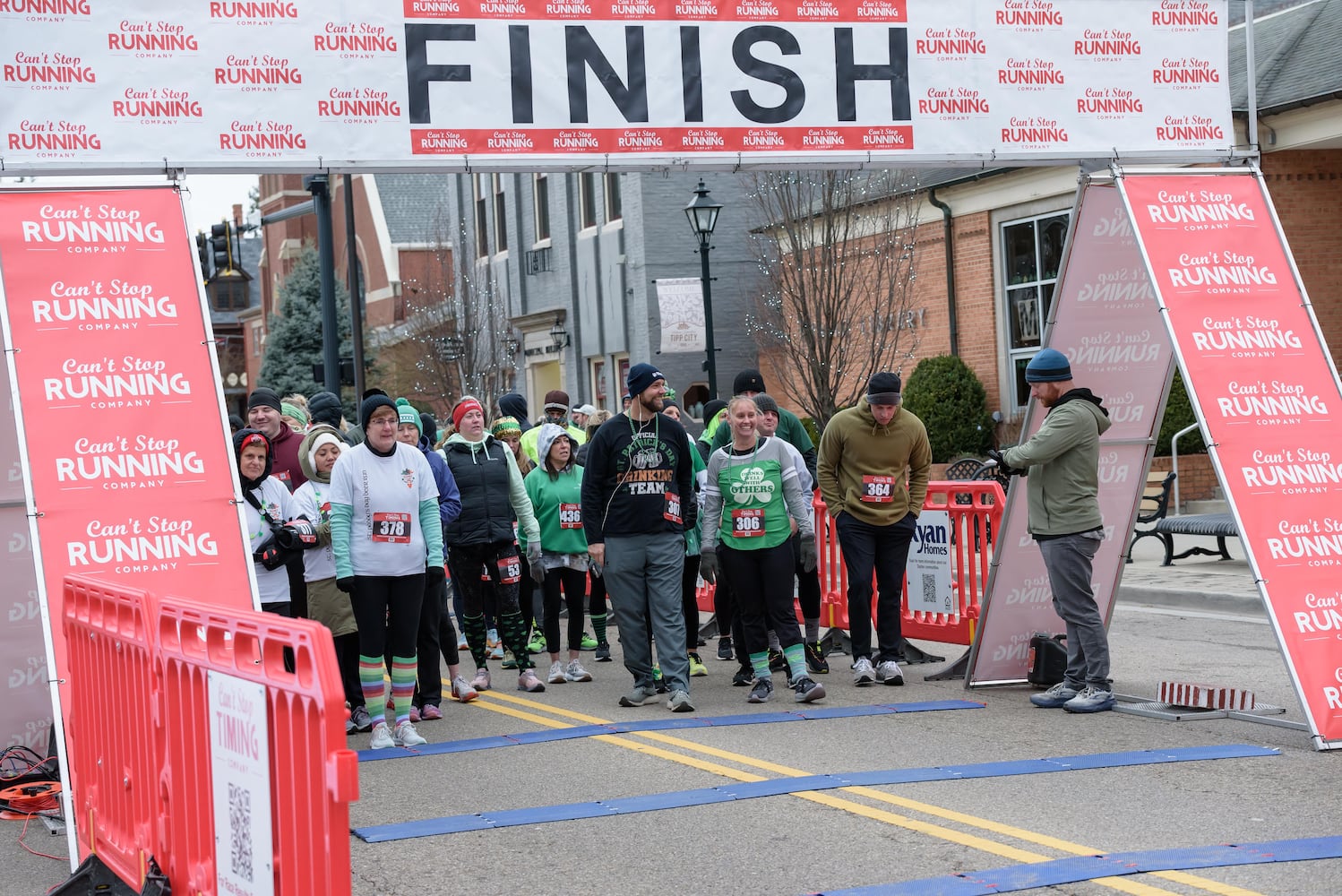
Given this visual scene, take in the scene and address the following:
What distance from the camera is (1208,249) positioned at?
9078 mm

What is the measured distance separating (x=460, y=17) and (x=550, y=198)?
2955 centimetres

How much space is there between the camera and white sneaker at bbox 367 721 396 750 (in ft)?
29.7

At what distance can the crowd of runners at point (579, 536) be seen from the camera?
30.3 ft

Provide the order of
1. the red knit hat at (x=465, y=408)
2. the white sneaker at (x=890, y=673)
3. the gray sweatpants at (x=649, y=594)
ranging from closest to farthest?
the gray sweatpants at (x=649, y=594), the white sneaker at (x=890, y=673), the red knit hat at (x=465, y=408)

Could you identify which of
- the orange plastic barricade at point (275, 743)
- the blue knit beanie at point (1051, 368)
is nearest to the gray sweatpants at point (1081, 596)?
the blue knit beanie at point (1051, 368)

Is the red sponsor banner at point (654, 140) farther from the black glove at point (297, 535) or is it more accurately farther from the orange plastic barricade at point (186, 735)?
the orange plastic barricade at point (186, 735)

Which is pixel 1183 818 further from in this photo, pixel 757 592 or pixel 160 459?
pixel 160 459

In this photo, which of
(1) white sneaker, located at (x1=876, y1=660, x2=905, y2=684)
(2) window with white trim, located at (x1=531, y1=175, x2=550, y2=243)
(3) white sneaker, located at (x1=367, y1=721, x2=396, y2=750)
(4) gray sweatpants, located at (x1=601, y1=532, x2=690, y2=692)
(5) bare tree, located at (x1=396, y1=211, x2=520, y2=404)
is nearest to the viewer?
(3) white sneaker, located at (x1=367, y1=721, x2=396, y2=750)

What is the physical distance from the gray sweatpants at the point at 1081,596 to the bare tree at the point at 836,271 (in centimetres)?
1569

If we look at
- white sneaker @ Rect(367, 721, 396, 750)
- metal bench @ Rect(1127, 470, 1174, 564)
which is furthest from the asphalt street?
metal bench @ Rect(1127, 470, 1174, 564)

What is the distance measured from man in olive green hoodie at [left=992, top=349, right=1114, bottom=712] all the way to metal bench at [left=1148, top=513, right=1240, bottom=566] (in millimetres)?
6424

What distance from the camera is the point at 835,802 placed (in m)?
7.17

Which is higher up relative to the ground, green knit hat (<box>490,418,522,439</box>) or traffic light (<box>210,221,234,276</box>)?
traffic light (<box>210,221,234,276</box>)

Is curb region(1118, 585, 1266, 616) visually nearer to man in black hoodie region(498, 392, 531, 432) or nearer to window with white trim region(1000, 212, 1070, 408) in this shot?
man in black hoodie region(498, 392, 531, 432)
